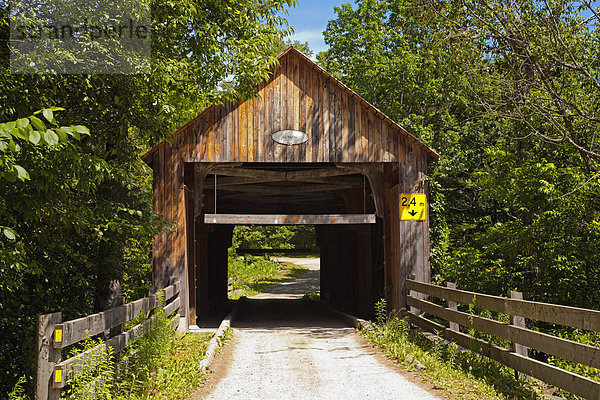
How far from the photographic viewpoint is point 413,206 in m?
12.3

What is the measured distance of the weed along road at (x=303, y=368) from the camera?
22.3 feet

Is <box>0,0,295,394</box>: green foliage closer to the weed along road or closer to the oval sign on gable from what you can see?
the oval sign on gable

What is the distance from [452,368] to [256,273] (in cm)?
3041

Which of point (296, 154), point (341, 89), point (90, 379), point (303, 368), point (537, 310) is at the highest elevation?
point (341, 89)

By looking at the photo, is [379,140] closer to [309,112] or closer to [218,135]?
[309,112]

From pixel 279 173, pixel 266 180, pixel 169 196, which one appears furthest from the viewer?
pixel 266 180

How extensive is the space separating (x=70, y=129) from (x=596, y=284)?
12.9 meters

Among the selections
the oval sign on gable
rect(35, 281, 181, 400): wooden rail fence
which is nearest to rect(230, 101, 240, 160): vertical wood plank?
the oval sign on gable

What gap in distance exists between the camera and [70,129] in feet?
10.0

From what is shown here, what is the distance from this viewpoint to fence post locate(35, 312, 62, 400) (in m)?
4.86

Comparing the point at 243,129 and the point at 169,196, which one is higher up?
the point at 243,129

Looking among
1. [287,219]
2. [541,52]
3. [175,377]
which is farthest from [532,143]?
[175,377]

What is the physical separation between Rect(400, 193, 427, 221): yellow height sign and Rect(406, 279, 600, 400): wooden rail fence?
2.70m

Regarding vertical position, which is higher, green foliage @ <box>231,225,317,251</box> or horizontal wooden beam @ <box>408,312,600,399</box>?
green foliage @ <box>231,225,317,251</box>
